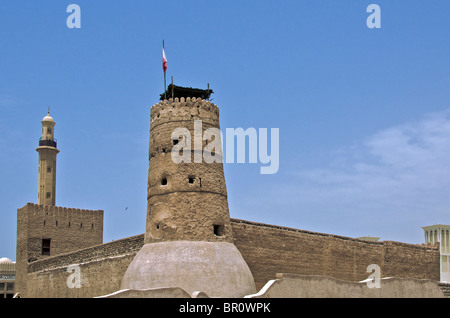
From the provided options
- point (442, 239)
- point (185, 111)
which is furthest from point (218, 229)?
point (442, 239)

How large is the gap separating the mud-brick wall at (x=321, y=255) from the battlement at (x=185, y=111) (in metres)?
3.96

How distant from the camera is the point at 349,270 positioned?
2811 cm

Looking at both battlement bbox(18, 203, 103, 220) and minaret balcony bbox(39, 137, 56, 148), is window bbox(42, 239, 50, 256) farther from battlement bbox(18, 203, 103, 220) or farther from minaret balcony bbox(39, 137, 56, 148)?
minaret balcony bbox(39, 137, 56, 148)

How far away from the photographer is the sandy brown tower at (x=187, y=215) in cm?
2002

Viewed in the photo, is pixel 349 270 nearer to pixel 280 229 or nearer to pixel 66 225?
pixel 280 229

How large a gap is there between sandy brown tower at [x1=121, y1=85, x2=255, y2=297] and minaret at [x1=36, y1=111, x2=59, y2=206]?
760 inches

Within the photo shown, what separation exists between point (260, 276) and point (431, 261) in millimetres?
13290

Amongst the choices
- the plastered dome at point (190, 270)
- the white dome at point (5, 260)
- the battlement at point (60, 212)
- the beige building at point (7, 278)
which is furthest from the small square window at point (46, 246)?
the white dome at point (5, 260)

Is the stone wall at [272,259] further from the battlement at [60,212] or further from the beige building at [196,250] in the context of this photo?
the battlement at [60,212]

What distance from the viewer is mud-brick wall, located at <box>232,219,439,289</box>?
78.3 feet

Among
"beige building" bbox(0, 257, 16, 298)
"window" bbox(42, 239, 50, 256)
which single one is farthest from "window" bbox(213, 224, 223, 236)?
"beige building" bbox(0, 257, 16, 298)
